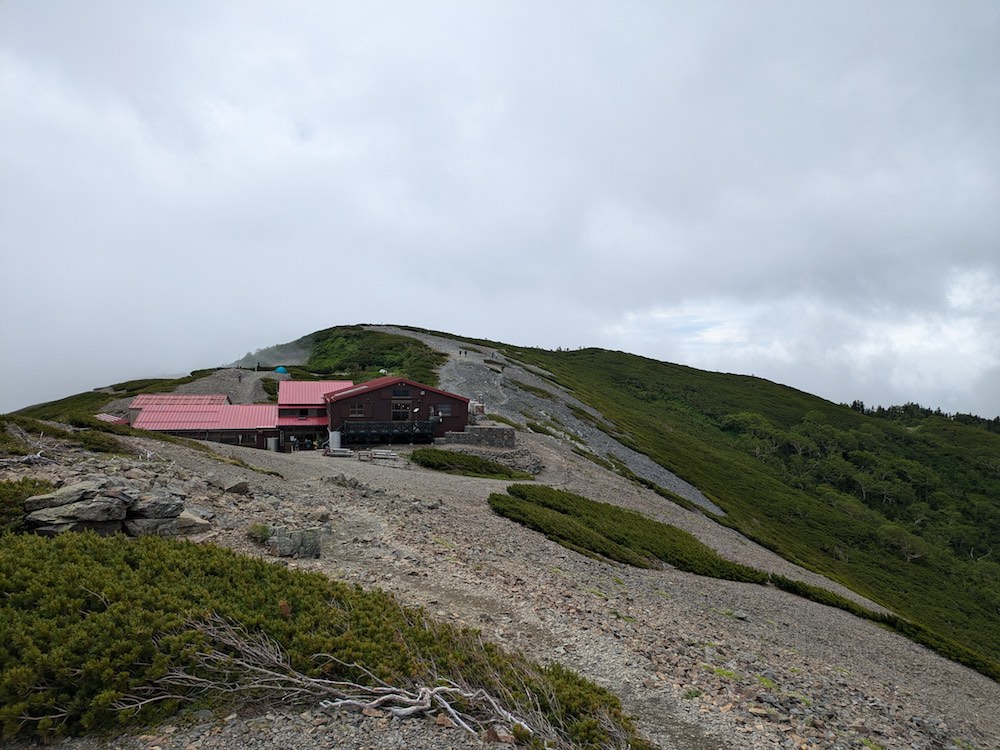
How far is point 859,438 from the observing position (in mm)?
115188

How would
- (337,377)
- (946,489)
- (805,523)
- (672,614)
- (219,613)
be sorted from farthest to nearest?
(946,489)
(337,377)
(805,523)
(672,614)
(219,613)

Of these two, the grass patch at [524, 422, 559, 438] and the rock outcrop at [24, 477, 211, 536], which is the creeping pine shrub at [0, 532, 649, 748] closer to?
the rock outcrop at [24, 477, 211, 536]

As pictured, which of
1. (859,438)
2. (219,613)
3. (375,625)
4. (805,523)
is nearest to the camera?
(219,613)

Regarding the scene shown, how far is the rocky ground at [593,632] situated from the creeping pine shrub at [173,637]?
0.75 meters

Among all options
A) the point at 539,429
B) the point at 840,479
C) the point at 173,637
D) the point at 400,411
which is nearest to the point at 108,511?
the point at 173,637

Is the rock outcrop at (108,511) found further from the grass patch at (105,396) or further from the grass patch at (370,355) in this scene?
the grass patch at (105,396)

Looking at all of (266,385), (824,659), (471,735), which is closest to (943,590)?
(824,659)

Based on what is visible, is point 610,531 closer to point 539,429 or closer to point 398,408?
point 398,408

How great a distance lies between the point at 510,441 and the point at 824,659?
105 ft

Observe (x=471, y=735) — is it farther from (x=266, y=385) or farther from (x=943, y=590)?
(x=266, y=385)

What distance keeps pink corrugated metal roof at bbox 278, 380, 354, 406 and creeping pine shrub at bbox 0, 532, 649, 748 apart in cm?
4657

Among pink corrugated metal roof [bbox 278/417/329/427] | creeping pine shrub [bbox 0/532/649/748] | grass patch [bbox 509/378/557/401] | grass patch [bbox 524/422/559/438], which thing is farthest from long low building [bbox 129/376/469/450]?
creeping pine shrub [bbox 0/532/649/748]

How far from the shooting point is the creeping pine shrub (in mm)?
7426

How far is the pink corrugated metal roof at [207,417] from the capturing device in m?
46.6
